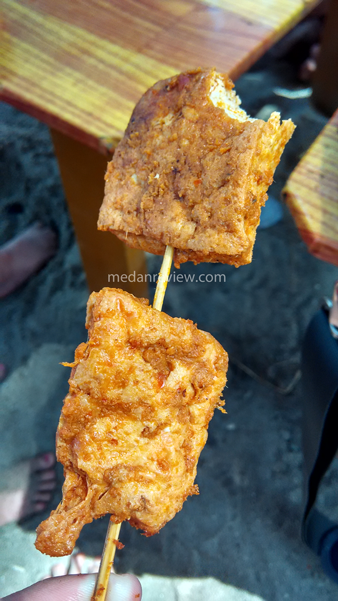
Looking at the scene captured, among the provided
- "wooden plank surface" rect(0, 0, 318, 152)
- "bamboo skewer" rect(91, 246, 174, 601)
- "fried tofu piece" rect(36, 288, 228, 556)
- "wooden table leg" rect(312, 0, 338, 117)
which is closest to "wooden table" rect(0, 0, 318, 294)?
"wooden plank surface" rect(0, 0, 318, 152)

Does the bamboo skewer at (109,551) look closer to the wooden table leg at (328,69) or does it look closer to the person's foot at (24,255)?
the person's foot at (24,255)

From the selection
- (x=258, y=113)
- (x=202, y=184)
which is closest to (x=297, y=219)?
(x=202, y=184)

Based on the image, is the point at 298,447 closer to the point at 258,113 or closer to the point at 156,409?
the point at 156,409

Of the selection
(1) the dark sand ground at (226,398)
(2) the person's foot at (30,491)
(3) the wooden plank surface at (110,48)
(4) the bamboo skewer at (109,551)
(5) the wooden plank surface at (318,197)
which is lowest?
(2) the person's foot at (30,491)

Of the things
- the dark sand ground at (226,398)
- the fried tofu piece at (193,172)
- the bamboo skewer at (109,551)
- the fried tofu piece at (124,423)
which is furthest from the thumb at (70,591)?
the fried tofu piece at (193,172)

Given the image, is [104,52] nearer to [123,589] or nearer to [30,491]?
[123,589]

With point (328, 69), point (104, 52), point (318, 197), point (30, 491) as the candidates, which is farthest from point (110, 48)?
point (328, 69)
